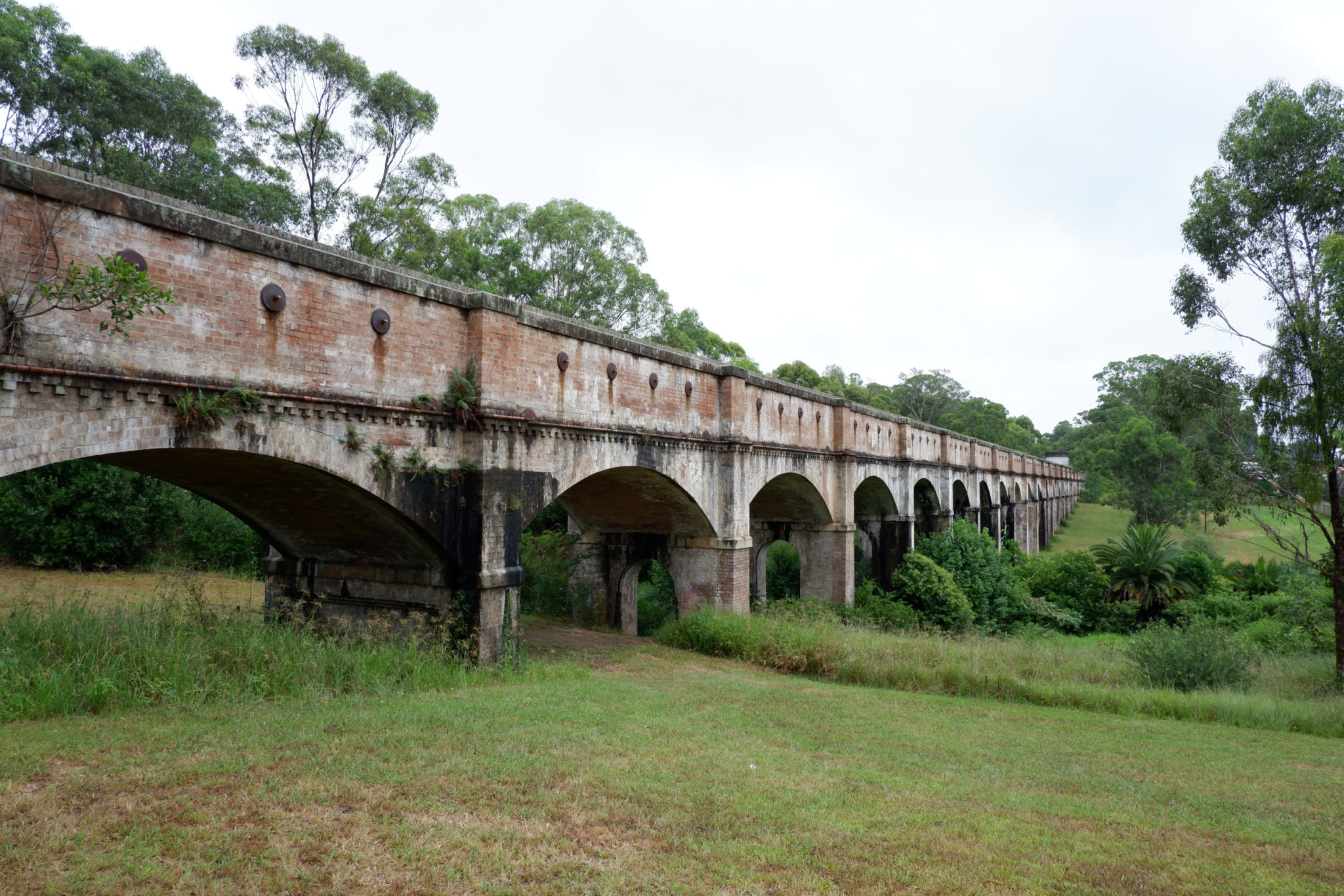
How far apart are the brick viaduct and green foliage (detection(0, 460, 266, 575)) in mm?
9221

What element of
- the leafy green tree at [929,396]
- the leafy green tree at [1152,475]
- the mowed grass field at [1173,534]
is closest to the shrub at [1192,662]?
the mowed grass field at [1173,534]

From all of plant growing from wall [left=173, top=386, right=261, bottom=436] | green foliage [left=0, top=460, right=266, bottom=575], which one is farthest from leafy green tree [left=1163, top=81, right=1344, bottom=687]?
green foliage [left=0, top=460, right=266, bottom=575]

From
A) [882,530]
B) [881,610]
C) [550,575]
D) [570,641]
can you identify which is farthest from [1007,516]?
[570,641]

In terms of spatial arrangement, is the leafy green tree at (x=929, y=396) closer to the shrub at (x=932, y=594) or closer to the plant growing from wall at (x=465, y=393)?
the shrub at (x=932, y=594)

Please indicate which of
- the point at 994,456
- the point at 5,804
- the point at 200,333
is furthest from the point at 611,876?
the point at 994,456

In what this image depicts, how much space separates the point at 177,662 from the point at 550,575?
35.0ft

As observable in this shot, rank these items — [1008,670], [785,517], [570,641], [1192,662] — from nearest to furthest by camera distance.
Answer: [1008,670] < [1192,662] < [570,641] < [785,517]

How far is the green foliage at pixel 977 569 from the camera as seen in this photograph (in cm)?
2242

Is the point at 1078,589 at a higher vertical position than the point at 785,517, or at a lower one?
lower

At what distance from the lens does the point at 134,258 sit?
18.9 feet

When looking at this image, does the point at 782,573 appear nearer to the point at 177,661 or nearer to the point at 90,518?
the point at 90,518

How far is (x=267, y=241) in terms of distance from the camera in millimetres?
6711

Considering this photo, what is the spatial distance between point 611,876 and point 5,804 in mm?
3304

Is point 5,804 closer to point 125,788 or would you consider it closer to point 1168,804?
point 125,788
